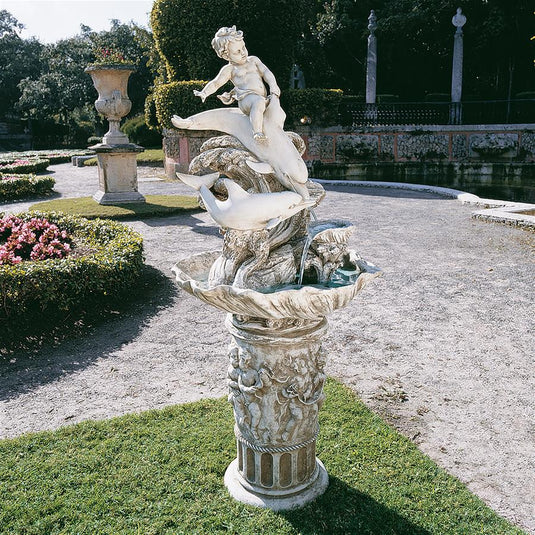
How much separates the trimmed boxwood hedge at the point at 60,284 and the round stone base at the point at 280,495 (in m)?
3.34

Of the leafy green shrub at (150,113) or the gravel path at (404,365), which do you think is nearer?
the gravel path at (404,365)

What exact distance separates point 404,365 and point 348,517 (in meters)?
2.11

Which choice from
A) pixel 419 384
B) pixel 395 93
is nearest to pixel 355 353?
pixel 419 384

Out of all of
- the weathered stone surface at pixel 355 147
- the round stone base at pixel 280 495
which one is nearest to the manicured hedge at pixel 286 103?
the weathered stone surface at pixel 355 147

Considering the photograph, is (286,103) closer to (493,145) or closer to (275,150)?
(493,145)

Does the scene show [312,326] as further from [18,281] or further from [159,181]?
[159,181]

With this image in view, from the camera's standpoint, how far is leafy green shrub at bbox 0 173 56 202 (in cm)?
1438

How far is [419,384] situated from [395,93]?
25.0 metres

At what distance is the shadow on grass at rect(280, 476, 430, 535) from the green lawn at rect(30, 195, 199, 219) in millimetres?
9170

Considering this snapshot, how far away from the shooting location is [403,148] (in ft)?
67.3

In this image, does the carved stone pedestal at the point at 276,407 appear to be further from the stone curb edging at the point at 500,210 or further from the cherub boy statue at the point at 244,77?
the stone curb edging at the point at 500,210

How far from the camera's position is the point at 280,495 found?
3318 millimetres

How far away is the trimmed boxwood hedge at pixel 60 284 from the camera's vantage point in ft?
18.8

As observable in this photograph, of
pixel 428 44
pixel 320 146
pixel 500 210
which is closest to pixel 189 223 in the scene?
pixel 500 210
